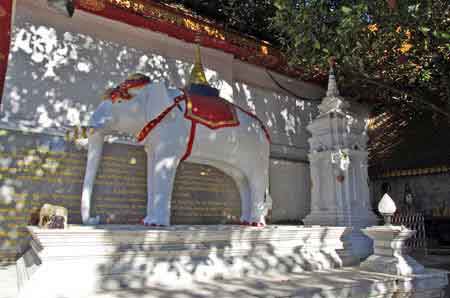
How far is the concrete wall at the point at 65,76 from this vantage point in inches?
231

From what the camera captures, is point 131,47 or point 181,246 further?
point 131,47

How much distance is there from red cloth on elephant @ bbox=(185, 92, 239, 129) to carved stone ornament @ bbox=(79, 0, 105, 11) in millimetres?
2374

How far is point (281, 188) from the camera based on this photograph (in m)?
8.89

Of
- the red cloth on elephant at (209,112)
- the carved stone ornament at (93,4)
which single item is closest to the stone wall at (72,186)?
the red cloth on elephant at (209,112)

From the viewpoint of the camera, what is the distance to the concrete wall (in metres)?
5.88

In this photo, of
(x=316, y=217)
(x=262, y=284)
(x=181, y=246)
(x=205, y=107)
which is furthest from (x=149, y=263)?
(x=316, y=217)

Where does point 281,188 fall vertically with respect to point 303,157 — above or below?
Result: below

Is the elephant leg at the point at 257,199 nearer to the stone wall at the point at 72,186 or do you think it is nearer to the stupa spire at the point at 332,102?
the stone wall at the point at 72,186

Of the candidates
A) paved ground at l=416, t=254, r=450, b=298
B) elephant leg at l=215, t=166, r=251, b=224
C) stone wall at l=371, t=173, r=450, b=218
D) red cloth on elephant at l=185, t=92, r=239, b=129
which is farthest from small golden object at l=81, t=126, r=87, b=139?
stone wall at l=371, t=173, r=450, b=218

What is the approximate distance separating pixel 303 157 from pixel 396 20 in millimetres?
4333

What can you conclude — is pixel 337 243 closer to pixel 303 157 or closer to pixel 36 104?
pixel 303 157

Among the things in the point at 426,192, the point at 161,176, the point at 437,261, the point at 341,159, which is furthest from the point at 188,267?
the point at 426,192

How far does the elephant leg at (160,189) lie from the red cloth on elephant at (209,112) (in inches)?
26.2

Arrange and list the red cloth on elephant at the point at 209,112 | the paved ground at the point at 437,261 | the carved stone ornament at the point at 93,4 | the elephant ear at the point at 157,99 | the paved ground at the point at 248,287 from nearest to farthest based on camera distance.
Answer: the paved ground at the point at 248,287 < the elephant ear at the point at 157,99 < the red cloth on elephant at the point at 209,112 < the carved stone ornament at the point at 93,4 < the paved ground at the point at 437,261
